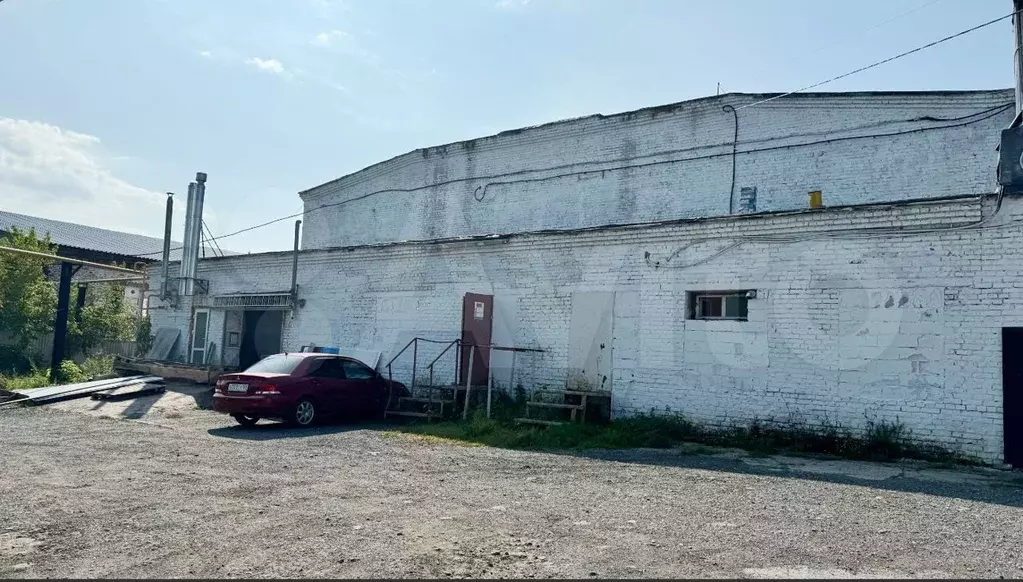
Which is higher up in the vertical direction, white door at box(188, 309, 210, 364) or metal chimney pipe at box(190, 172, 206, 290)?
metal chimney pipe at box(190, 172, 206, 290)

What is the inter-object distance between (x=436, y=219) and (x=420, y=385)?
842cm

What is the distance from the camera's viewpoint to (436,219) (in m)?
21.9

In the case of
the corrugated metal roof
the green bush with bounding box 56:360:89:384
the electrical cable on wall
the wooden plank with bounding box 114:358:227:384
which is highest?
the corrugated metal roof

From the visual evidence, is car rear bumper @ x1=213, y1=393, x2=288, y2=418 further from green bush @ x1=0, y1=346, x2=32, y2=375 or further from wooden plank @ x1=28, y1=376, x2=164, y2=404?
green bush @ x1=0, y1=346, x2=32, y2=375

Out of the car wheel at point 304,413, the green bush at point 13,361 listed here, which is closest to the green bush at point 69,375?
the green bush at point 13,361

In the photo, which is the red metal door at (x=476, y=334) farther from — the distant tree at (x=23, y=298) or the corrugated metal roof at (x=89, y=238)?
the corrugated metal roof at (x=89, y=238)

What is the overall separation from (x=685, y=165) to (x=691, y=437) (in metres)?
8.04

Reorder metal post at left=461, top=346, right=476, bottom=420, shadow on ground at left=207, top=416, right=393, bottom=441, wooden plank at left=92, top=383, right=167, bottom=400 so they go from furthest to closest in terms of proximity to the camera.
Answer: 1. wooden plank at left=92, top=383, right=167, bottom=400
2. metal post at left=461, top=346, right=476, bottom=420
3. shadow on ground at left=207, top=416, right=393, bottom=441

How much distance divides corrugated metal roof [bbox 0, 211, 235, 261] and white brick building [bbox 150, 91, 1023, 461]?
13243 millimetres

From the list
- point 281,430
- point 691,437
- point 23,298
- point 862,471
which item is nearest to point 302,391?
point 281,430

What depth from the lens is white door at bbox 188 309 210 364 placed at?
781 inches

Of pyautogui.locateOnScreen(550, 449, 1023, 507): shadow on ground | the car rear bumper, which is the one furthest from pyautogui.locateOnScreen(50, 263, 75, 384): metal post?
pyautogui.locateOnScreen(550, 449, 1023, 507): shadow on ground

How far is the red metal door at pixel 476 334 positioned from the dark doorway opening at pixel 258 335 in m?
7.55

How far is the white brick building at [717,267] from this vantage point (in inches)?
381
